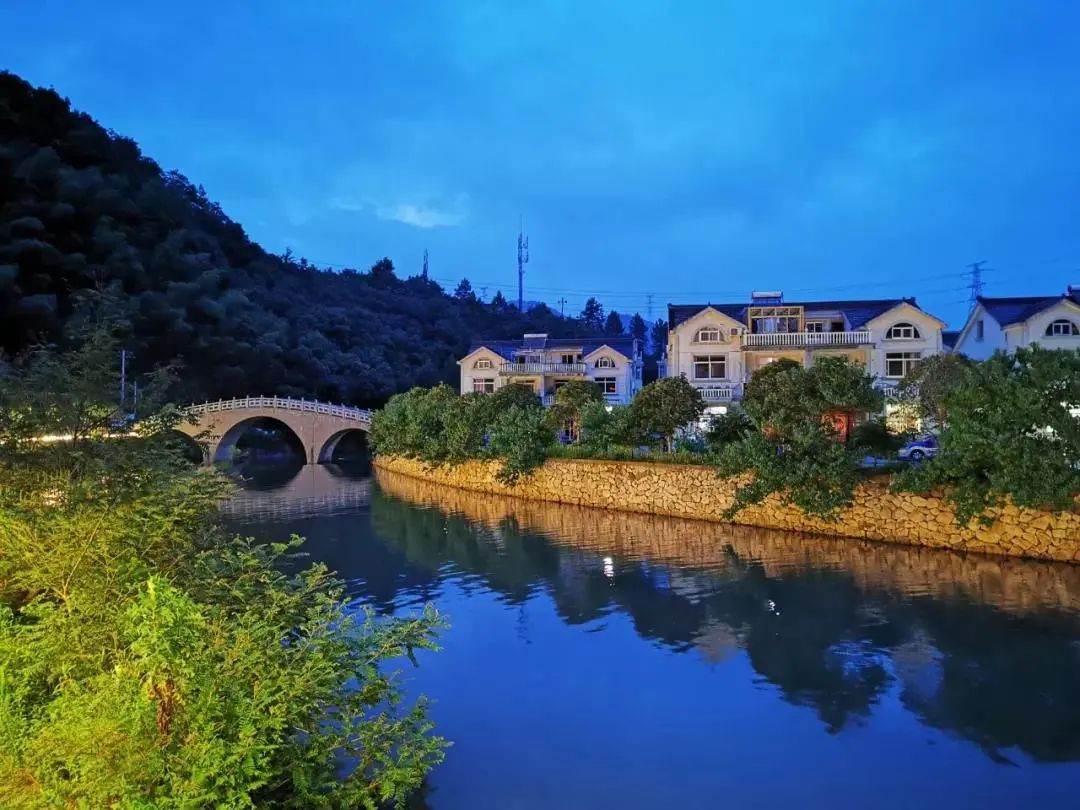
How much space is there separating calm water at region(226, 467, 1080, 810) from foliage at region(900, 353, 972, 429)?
19.1 ft

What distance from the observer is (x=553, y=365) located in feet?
125

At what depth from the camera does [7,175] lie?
35406 mm

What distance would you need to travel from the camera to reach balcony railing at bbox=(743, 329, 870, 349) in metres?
28.8

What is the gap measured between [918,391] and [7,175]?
40.4m

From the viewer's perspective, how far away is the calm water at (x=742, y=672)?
607 centimetres

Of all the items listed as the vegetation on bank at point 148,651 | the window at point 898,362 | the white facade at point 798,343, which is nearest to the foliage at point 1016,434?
the vegetation on bank at point 148,651

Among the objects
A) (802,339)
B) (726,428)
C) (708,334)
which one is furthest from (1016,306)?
(726,428)

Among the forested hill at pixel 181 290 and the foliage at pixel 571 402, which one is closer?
the foliage at pixel 571 402

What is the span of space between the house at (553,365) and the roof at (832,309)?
5537mm

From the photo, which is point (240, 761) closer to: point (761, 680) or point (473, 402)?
point (761, 680)

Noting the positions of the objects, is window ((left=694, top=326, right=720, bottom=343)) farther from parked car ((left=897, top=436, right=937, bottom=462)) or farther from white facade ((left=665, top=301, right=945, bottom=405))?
parked car ((left=897, top=436, right=937, bottom=462))

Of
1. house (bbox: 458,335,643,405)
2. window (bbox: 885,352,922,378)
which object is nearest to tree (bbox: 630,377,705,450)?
window (bbox: 885,352,922,378)

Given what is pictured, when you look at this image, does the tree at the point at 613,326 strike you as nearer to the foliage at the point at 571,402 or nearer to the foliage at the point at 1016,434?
the foliage at the point at 571,402

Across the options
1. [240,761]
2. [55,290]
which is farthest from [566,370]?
[240,761]
